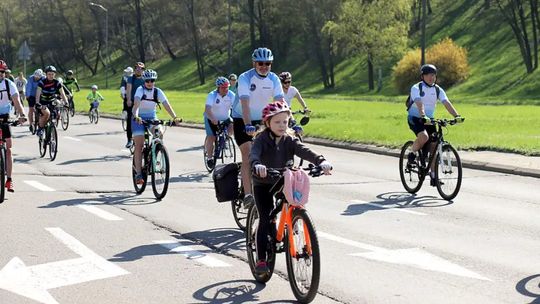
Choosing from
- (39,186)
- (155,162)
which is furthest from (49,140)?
(155,162)

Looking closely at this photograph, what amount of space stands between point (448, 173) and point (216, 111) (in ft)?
17.3

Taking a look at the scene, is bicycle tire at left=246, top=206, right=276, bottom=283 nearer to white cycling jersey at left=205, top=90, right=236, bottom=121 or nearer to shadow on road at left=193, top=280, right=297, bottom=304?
shadow on road at left=193, top=280, right=297, bottom=304

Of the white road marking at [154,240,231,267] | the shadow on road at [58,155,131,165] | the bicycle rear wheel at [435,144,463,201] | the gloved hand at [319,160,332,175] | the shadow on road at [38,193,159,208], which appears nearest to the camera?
the gloved hand at [319,160,332,175]

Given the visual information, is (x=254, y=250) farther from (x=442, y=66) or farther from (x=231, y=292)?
(x=442, y=66)

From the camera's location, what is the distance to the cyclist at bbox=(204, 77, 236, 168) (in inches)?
620

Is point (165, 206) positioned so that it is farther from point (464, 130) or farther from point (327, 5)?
point (327, 5)

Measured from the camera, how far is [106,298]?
21.1 ft

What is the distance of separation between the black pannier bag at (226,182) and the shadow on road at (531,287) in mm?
2796

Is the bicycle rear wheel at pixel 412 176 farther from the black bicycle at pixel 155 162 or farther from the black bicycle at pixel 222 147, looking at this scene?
the black bicycle at pixel 222 147

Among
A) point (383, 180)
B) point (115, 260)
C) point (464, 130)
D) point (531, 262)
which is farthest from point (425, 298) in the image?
point (464, 130)

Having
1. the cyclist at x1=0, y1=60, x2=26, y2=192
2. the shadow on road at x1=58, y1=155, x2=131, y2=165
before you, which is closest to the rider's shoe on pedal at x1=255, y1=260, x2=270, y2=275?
the cyclist at x1=0, y1=60, x2=26, y2=192

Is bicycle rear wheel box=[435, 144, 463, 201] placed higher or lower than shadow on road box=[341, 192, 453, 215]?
higher

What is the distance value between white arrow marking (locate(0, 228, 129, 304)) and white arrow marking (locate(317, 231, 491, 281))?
2.43 meters

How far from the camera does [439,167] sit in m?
12.5
